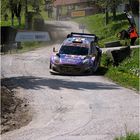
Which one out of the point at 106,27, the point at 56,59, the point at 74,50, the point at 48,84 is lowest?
the point at 48,84

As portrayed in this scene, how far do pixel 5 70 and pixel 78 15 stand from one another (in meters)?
57.6

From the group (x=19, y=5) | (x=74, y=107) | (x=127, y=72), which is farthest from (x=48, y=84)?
(x=19, y=5)

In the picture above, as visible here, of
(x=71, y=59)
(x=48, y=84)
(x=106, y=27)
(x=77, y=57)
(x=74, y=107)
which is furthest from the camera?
(x=106, y=27)

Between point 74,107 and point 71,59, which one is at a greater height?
point 71,59

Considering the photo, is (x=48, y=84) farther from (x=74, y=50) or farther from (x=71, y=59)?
(x=74, y=50)

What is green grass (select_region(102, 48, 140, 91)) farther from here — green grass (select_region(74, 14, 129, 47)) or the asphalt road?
green grass (select_region(74, 14, 129, 47))

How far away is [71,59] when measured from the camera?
25.5 m

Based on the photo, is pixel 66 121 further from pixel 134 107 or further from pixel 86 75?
pixel 86 75

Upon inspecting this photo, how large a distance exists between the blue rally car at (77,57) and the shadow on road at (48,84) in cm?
291

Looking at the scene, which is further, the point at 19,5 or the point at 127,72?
the point at 19,5

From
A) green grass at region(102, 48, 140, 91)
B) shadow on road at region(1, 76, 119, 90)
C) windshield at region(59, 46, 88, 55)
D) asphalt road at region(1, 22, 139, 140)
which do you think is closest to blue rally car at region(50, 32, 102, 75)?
windshield at region(59, 46, 88, 55)

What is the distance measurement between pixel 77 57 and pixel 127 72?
2596mm

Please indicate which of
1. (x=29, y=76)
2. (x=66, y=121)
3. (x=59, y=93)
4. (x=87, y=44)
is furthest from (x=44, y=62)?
(x=66, y=121)

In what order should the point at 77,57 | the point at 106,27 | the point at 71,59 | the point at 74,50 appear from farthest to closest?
→ the point at 106,27 < the point at 74,50 < the point at 77,57 < the point at 71,59
